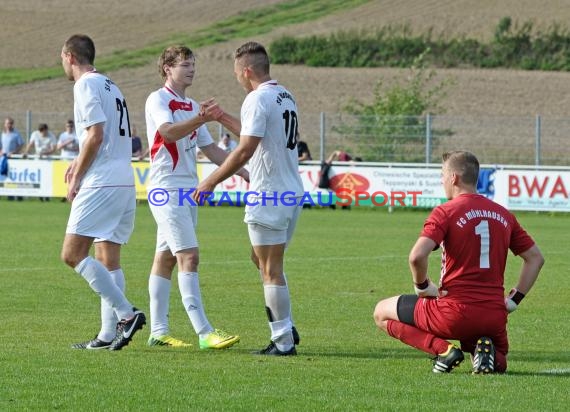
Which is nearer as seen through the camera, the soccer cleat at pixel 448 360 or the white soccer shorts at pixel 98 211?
the soccer cleat at pixel 448 360

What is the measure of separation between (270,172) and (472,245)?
1.79 meters

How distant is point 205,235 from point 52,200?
38.7 ft

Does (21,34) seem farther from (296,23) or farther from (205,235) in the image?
(205,235)

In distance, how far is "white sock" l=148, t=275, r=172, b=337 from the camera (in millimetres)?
10117

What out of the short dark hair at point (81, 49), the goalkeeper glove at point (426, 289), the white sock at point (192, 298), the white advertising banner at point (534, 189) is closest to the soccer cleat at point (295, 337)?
the white sock at point (192, 298)

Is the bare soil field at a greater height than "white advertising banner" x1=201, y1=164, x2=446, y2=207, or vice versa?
the bare soil field

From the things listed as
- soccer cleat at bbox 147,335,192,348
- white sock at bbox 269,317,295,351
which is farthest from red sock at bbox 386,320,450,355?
soccer cleat at bbox 147,335,192,348

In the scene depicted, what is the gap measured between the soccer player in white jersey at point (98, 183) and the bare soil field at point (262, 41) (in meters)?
43.2

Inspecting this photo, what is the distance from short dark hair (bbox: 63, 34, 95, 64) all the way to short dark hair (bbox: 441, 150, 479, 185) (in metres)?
2.92

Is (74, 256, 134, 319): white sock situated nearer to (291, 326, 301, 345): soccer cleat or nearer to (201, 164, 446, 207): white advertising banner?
(291, 326, 301, 345): soccer cleat

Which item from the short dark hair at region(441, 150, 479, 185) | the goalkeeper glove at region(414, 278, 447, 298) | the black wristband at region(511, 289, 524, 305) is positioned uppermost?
the short dark hair at region(441, 150, 479, 185)

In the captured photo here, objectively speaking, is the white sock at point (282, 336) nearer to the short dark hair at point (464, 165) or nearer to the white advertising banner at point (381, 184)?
the short dark hair at point (464, 165)

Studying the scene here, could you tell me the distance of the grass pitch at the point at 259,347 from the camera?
7.69 meters

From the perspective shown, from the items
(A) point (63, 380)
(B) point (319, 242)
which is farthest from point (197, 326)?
(B) point (319, 242)
